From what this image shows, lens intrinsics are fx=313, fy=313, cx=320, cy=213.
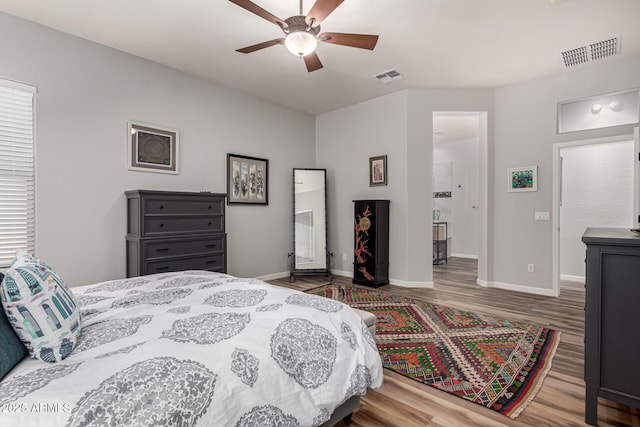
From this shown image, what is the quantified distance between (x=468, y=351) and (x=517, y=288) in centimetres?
248

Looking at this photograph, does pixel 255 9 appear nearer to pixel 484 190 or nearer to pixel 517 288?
pixel 484 190

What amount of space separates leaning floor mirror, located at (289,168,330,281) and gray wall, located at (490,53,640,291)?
8.80 ft

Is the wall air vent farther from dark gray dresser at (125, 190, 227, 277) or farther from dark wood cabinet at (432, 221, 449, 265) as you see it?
dark gray dresser at (125, 190, 227, 277)

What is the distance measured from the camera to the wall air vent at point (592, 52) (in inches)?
130

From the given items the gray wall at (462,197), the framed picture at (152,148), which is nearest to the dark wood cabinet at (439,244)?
the gray wall at (462,197)

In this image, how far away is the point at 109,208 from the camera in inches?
133

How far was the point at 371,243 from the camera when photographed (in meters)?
4.70

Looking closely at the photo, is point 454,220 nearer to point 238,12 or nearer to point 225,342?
point 238,12

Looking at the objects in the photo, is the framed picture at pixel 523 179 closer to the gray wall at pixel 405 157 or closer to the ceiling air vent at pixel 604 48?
the gray wall at pixel 405 157

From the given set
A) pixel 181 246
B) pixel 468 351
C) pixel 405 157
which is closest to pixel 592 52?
pixel 405 157

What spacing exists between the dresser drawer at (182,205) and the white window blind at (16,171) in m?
0.98

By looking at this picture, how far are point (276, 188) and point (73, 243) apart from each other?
281 cm

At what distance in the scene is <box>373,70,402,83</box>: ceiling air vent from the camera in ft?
13.3

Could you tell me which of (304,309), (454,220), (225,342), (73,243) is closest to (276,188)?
(73,243)
